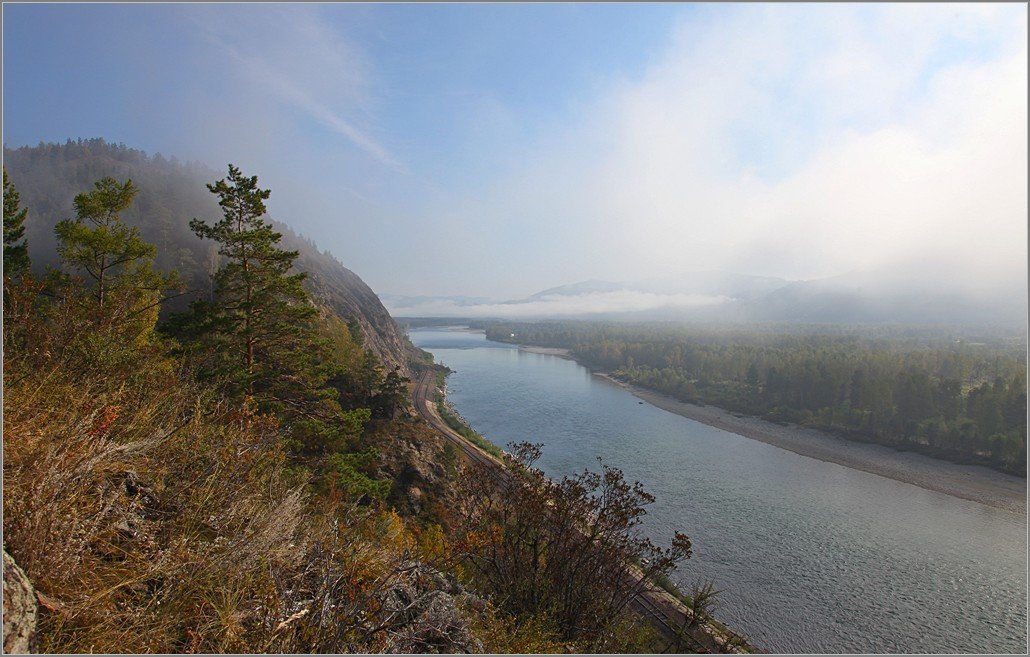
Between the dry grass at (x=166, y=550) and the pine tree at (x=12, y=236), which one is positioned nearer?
the dry grass at (x=166, y=550)

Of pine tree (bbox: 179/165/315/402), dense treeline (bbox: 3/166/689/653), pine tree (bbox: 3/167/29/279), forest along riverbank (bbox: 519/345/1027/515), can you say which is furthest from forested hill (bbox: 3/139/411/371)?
forest along riverbank (bbox: 519/345/1027/515)

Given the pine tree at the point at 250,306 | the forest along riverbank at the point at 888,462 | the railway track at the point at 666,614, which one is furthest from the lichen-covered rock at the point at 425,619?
the forest along riverbank at the point at 888,462

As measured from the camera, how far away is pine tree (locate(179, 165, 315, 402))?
9.93 meters

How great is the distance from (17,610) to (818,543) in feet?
84.9

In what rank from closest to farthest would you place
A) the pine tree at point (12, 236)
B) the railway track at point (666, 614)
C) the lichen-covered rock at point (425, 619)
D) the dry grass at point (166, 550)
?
the dry grass at point (166, 550)
the lichen-covered rock at point (425, 619)
the railway track at point (666, 614)
the pine tree at point (12, 236)

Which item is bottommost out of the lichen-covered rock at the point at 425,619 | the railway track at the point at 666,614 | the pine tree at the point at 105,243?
the railway track at the point at 666,614

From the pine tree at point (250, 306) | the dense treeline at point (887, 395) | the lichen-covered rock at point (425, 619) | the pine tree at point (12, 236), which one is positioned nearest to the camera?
the lichen-covered rock at point (425, 619)

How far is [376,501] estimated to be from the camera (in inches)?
567

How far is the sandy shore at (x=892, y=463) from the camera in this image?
27731 millimetres

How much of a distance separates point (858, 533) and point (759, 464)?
9727 millimetres

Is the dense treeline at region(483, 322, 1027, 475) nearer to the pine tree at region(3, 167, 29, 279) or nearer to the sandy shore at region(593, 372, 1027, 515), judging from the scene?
the sandy shore at region(593, 372, 1027, 515)

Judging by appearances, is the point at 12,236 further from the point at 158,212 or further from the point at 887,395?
the point at 887,395

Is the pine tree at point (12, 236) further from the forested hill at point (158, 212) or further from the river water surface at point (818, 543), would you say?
the river water surface at point (818, 543)

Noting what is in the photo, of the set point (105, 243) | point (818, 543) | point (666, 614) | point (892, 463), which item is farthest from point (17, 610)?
point (892, 463)
